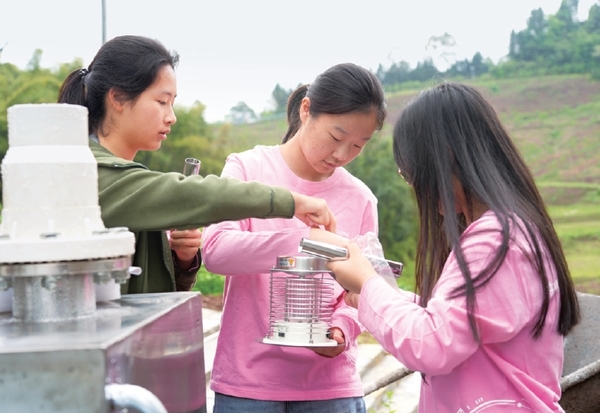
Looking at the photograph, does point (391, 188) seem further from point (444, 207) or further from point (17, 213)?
point (17, 213)

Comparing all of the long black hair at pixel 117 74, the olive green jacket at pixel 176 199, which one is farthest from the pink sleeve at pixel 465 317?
the long black hair at pixel 117 74

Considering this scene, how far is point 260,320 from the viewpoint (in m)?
2.30

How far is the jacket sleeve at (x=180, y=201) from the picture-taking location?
1.60 meters

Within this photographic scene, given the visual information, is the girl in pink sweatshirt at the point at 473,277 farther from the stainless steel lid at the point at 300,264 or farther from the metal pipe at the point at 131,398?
the metal pipe at the point at 131,398

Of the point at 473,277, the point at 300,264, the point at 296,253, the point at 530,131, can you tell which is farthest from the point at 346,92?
the point at 530,131

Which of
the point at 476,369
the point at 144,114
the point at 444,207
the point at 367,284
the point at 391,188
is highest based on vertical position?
the point at 144,114

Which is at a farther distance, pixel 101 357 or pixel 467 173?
pixel 467 173

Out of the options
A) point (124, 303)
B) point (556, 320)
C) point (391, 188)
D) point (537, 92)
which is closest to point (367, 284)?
point (556, 320)

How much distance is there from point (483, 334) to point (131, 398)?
3.02ft

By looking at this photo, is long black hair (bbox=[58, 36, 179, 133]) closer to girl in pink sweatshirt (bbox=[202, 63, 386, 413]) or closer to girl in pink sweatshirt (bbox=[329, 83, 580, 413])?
girl in pink sweatshirt (bbox=[202, 63, 386, 413])

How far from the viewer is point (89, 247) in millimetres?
1176

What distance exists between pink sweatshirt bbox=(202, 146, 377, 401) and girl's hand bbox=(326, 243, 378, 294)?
24 centimetres

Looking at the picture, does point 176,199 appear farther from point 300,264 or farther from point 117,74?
point 117,74

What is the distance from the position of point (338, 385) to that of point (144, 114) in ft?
3.14
